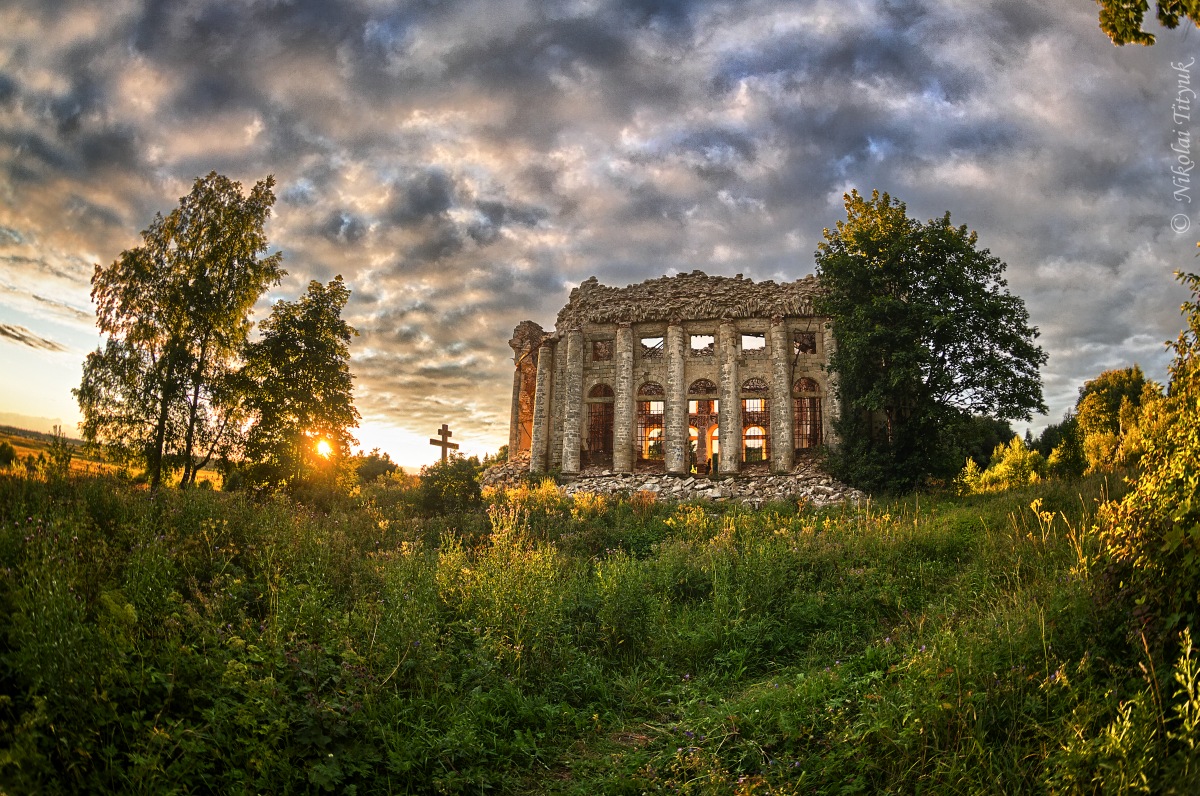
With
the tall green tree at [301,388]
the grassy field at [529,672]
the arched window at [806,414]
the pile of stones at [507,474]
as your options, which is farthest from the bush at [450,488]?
the arched window at [806,414]

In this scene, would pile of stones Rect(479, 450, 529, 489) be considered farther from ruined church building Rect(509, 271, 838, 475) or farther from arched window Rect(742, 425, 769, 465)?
arched window Rect(742, 425, 769, 465)

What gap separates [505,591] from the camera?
722 cm

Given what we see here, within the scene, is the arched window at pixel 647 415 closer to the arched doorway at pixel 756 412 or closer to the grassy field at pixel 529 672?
the arched doorway at pixel 756 412

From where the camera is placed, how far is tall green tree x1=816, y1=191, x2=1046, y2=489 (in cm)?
2139

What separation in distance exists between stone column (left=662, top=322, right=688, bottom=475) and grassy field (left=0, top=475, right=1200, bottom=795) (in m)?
18.9

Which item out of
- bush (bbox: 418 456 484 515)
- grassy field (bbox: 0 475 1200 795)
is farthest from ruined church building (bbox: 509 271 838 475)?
grassy field (bbox: 0 475 1200 795)

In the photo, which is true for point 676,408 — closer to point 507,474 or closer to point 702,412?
point 702,412

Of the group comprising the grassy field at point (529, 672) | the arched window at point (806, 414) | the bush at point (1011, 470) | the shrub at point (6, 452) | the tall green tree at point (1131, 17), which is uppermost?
the tall green tree at point (1131, 17)

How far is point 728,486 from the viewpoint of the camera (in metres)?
25.8

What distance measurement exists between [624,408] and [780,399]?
735 centimetres

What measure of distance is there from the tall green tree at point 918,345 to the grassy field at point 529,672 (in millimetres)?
13991

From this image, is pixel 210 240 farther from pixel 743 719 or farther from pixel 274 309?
pixel 743 719

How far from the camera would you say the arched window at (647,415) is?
98.6 feet

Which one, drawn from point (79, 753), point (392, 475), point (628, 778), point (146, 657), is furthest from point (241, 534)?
point (392, 475)
